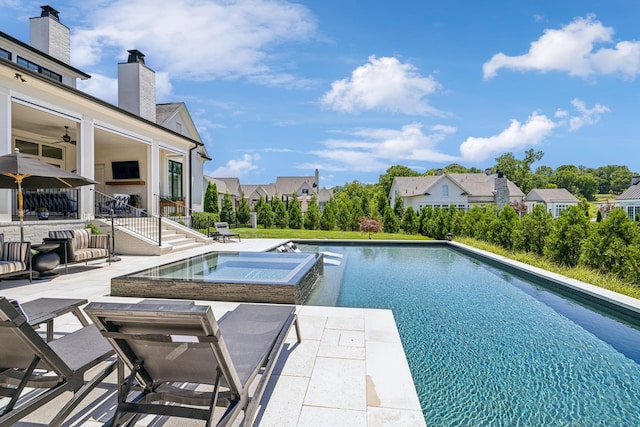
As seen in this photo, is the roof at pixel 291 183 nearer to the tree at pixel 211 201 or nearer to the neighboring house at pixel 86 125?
the tree at pixel 211 201

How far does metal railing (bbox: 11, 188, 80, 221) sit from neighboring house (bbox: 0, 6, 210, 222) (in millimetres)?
619

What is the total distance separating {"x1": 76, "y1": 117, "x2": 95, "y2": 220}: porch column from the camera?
10844 mm

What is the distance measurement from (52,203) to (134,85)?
7067 millimetres

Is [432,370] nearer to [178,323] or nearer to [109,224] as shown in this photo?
Result: [178,323]

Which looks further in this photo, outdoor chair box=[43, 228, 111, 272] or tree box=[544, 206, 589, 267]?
tree box=[544, 206, 589, 267]

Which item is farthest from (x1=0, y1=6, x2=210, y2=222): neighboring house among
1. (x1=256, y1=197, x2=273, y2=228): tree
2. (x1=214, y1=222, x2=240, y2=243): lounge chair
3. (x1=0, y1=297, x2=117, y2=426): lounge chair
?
(x1=0, y1=297, x2=117, y2=426): lounge chair

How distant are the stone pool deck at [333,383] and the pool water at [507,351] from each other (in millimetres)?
334

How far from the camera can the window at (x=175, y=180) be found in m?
17.8

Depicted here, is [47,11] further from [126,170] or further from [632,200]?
[632,200]

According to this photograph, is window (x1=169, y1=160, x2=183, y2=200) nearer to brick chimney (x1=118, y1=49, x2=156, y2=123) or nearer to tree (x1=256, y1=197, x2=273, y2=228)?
brick chimney (x1=118, y1=49, x2=156, y2=123)

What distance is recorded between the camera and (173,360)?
199 cm

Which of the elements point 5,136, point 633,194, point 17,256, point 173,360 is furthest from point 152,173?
point 633,194

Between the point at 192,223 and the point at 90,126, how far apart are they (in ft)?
22.6

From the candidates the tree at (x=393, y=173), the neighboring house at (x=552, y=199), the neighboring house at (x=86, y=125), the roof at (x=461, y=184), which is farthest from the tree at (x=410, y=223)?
the tree at (x=393, y=173)
